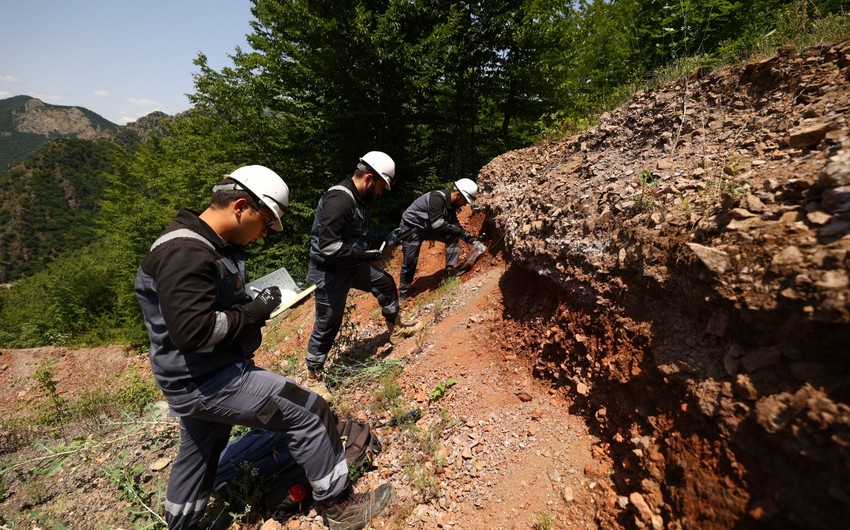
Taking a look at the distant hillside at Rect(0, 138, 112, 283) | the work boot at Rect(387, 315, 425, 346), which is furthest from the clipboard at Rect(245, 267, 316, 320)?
the distant hillside at Rect(0, 138, 112, 283)

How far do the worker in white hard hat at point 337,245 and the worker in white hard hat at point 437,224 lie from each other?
1772 mm

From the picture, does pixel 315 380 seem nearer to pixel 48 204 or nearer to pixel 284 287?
pixel 284 287

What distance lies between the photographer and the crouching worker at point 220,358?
1.96 meters

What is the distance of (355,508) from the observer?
244 cm

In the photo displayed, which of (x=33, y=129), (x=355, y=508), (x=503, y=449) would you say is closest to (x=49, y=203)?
(x=355, y=508)

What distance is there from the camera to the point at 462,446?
8.80 feet

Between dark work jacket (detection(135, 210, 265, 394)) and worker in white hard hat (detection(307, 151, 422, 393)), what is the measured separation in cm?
150

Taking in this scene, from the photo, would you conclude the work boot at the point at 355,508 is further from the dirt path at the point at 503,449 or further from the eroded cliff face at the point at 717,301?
the eroded cliff face at the point at 717,301

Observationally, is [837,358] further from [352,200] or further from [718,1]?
[718,1]

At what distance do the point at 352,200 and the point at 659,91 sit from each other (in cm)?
346

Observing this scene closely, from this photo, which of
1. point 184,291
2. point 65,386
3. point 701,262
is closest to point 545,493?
point 701,262

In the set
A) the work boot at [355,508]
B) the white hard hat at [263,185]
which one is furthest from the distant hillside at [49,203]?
the work boot at [355,508]

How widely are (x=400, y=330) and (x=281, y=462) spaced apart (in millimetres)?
2353

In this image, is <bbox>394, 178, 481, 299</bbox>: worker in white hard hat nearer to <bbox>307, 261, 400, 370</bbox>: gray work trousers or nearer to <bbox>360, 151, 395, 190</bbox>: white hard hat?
<bbox>360, 151, 395, 190</bbox>: white hard hat
